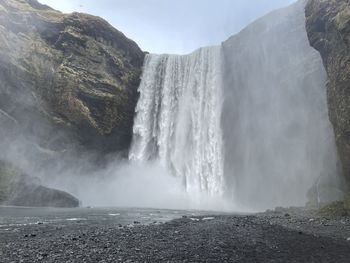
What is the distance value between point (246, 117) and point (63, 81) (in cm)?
2650

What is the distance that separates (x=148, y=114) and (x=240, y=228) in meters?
43.6

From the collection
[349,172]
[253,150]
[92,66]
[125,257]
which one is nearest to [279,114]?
[253,150]

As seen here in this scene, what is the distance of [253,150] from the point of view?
51.6 m

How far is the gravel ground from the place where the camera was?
498 inches

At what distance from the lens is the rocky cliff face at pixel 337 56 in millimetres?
31797

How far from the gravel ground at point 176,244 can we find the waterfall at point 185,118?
32.8 metres

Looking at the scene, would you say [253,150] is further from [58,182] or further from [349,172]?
[58,182]

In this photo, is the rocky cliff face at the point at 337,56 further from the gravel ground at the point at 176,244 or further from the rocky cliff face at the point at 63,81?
the rocky cliff face at the point at 63,81

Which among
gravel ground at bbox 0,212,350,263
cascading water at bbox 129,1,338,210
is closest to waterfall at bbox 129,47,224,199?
cascading water at bbox 129,1,338,210

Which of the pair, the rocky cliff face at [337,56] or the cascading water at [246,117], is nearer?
the rocky cliff face at [337,56]

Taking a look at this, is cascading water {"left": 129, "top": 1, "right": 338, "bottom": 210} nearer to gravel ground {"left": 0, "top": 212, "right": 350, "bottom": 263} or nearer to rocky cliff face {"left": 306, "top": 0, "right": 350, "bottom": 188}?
rocky cliff face {"left": 306, "top": 0, "right": 350, "bottom": 188}

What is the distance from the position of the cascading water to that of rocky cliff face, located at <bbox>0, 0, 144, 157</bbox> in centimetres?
441

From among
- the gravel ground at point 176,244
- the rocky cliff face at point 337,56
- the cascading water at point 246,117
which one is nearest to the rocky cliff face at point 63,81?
the cascading water at point 246,117

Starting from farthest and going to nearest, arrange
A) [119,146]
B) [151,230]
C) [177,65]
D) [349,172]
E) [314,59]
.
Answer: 1. [177,65]
2. [119,146]
3. [314,59]
4. [349,172]
5. [151,230]
